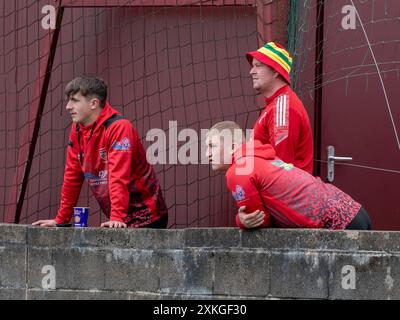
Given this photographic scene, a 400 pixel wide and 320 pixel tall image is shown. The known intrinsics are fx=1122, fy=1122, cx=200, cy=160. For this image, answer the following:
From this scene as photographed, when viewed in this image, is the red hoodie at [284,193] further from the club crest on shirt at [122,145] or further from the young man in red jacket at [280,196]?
the club crest on shirt at [122,145]

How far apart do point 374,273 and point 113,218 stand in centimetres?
176

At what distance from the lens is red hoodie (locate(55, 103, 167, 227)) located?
722 cm

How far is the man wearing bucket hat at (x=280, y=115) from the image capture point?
22.6 ft

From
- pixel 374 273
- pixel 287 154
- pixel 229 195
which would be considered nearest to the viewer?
pixel 374 273

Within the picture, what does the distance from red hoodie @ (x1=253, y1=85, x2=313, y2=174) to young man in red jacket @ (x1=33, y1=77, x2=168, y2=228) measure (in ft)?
2.86

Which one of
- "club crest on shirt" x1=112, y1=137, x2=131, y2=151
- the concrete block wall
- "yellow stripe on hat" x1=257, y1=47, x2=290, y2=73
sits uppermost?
"yellow stripe on hat" x1=257, y1=47, x2=290, y2=73

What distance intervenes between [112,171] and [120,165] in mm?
65

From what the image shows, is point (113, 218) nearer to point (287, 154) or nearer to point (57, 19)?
point (287, 154)

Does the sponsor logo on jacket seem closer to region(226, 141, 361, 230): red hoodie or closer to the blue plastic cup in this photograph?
the blue plastic cup

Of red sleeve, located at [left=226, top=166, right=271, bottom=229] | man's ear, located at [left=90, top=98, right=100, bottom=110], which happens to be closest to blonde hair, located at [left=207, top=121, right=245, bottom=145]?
red sleeve, located at [left=226, top=166, right=271, bottom=229]

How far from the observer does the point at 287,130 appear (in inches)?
271

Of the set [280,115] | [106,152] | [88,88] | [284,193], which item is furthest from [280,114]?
[88,88]
